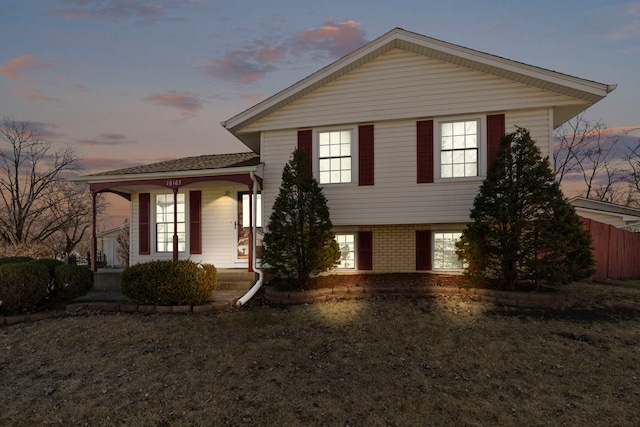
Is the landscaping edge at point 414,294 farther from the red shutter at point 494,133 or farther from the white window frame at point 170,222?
the white window frame at point 170,222

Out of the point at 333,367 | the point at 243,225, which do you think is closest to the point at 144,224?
the point at 243,225

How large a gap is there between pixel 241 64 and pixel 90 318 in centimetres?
1131

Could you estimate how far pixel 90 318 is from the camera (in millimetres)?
7105

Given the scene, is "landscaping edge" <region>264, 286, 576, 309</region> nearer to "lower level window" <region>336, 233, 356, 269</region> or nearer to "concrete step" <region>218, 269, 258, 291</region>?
"concrete step" <region>218, 269, 258, 291</region>

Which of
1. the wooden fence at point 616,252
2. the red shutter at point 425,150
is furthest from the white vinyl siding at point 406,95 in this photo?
the wooden fence at point 616,252

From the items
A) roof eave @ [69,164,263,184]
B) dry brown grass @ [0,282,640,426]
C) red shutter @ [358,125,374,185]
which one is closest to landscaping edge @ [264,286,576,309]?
dry brown grass @ [0,282,640,426]

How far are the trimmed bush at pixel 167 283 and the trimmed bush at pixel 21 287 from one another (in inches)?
72.7

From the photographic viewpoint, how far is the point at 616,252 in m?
11.0

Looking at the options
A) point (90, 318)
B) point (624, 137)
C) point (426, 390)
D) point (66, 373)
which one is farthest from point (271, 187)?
point (624, 137)

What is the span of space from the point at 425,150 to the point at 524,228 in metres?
3.13

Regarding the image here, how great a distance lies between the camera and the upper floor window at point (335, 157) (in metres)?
9.54

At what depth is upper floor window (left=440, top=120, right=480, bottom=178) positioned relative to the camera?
878 cm

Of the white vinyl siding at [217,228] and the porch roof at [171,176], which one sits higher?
the porch roof at [171,176]

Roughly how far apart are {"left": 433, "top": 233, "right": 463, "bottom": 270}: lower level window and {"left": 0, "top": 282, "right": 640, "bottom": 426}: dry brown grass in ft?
8.69
